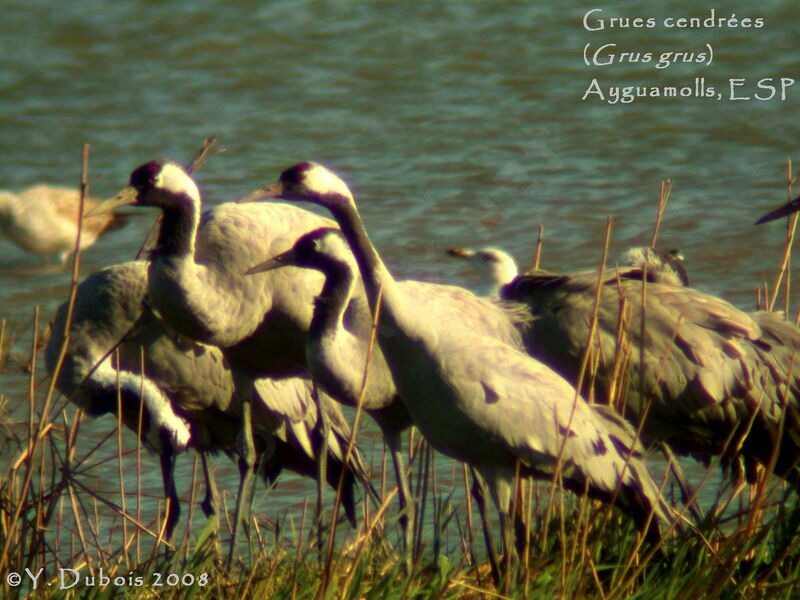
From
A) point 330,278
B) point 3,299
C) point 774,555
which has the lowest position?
point 3,299

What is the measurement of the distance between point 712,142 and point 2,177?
463cm

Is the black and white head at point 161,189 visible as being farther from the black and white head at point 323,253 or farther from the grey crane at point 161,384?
the grey crane at point 161,384

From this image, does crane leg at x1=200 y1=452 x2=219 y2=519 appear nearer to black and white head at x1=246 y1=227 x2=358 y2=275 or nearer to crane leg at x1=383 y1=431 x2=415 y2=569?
crane leg at x1=383 y1=431 x2=415 y2=569

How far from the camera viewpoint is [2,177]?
10.9 m

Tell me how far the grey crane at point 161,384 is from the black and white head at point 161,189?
94 centimetres

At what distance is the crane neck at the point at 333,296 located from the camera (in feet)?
14.1

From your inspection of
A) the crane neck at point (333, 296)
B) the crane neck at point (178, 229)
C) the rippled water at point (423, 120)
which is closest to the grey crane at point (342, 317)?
the crane neck at point (333, 296)

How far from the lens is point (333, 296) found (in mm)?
4312

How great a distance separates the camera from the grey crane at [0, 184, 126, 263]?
940 centimetres

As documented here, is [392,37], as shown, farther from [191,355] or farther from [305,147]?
[191,355]

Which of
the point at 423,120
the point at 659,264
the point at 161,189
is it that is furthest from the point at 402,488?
the point at 423,120

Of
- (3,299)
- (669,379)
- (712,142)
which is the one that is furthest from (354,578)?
(712,142)

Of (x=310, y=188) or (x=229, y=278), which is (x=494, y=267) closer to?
(x=229, y=278)

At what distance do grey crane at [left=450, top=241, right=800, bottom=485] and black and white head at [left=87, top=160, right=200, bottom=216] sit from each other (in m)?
1.02
